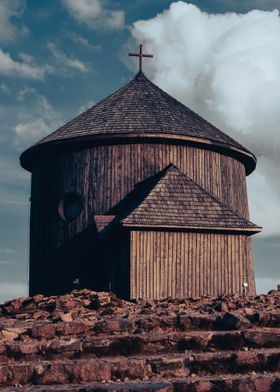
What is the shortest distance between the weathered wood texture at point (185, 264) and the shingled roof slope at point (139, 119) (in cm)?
456

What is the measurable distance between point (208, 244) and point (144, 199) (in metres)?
2.56

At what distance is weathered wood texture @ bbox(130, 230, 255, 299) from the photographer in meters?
21.1

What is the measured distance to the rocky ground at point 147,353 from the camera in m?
9.74

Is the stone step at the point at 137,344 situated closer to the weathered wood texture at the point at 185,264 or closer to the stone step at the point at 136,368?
the stone step at the point at 136,368

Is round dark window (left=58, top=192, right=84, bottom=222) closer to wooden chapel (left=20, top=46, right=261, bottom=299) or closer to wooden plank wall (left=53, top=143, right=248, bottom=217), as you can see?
wooden chapel (left=20, top=46, right=261, bottom=299)

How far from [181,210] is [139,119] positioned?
15.5ft

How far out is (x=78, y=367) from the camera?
1006 cm

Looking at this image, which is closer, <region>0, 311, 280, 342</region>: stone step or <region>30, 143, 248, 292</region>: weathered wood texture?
<region>0, 311, 280, 342</region>: stone step

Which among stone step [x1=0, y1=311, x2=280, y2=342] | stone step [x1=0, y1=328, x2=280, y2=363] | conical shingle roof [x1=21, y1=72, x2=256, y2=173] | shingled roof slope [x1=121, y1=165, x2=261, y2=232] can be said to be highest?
conical shingle roof [x1=21, y1=72, x2=256, y2=173]

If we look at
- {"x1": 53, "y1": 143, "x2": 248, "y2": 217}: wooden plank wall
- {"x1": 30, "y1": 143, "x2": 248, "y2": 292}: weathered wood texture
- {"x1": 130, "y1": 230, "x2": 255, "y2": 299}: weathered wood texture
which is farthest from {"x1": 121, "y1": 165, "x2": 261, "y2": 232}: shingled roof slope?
{"x1": 30, "y1": 143, "x2": 248, "y2": 292}: weathered wood texture

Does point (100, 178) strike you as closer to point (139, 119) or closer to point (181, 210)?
point (139, 119)

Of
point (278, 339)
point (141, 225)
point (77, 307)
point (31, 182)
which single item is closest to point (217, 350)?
point (278, 339)

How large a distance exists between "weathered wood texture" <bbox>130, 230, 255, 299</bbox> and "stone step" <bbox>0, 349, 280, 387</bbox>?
10.6 meters

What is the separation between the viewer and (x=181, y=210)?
865 inches
